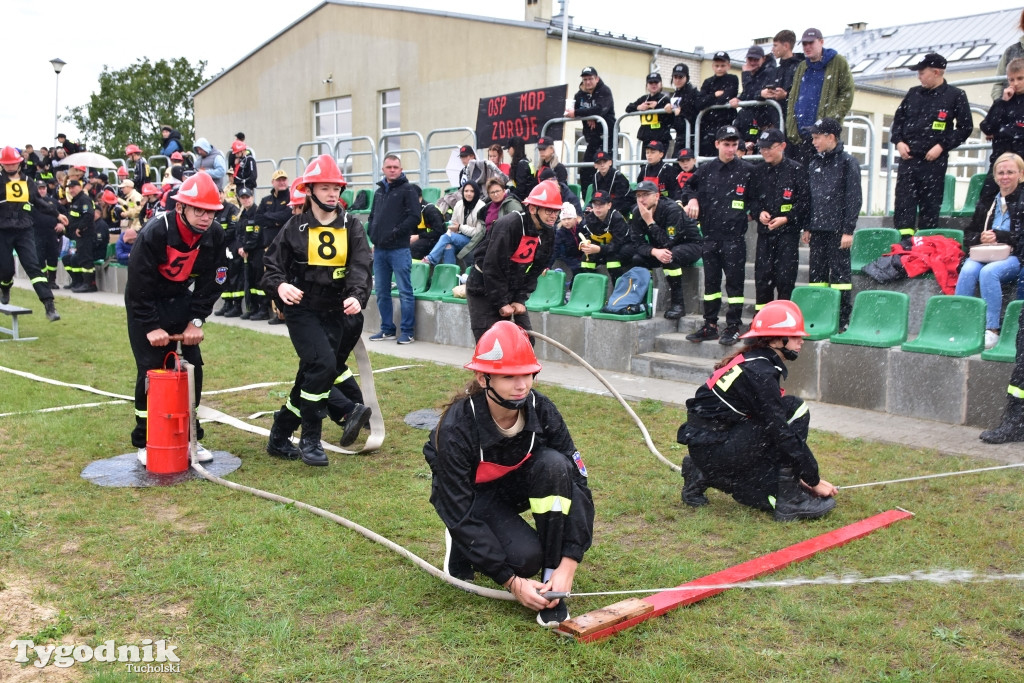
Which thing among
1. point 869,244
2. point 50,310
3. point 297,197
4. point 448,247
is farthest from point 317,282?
point 50,310

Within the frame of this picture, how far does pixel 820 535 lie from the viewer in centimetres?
548

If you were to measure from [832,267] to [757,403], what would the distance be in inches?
194

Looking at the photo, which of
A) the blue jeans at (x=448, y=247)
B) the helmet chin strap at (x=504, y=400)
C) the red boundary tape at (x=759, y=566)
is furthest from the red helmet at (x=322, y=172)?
the blue jeans at (x=448, y=247)

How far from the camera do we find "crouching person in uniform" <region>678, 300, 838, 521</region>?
566 centimetres

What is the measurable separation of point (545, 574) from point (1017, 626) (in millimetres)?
2185

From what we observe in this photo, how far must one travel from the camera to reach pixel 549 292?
1266 cm

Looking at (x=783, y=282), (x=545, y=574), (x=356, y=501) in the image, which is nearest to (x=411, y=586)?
(x=545, y=574)

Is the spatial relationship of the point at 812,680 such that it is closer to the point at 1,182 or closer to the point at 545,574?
the point at 545,574

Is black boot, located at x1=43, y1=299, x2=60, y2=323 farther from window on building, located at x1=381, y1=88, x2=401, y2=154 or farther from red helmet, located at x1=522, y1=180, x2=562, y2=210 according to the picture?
window on building, located at x1=381, y1=88, x2=401, y2=154

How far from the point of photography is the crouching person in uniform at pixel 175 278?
265 inches

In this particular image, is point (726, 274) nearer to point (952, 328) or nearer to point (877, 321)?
point (877, 321)

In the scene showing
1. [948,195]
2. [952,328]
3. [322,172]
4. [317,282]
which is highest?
[948,195]

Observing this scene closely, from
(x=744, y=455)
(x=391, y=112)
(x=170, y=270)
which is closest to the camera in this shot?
(x=744, y=455)

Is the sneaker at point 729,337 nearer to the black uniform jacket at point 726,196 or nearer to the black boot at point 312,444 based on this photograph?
the black uniform jacket at point 726,196
